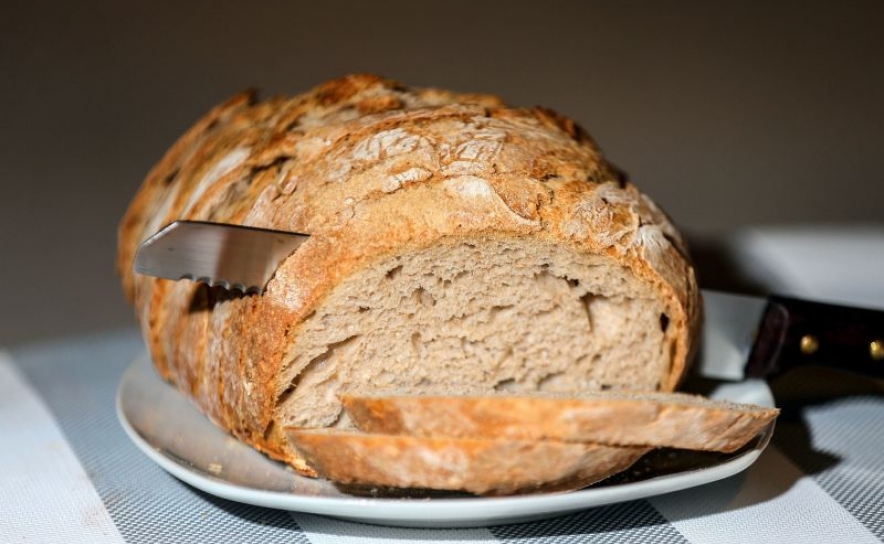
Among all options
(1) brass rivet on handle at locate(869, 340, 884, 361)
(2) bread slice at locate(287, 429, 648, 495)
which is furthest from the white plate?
(1) brass rivet on handle at locate(869, 340, 884, 361)

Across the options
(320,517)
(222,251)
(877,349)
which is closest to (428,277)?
(222,251)

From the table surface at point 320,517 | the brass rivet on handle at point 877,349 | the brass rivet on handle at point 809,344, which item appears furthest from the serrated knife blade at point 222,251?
the brass rivet on handle at point 877,349

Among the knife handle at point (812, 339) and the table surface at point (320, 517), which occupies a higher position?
the knife handle at point (812, 339)

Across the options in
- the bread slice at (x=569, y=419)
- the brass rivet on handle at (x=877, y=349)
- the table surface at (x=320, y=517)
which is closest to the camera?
the bread slice at (x=569, y=419)

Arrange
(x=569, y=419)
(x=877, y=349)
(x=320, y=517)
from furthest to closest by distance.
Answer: (x=877, y=349) < (x=320, y=517) < (x=569, y=419)

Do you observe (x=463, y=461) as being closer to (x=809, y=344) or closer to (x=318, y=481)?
(x=318, y=481)

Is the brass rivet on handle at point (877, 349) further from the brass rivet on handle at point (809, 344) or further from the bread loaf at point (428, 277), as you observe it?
the bread loaf at point (428, 277)

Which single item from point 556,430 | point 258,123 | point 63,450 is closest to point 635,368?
point 556,430
